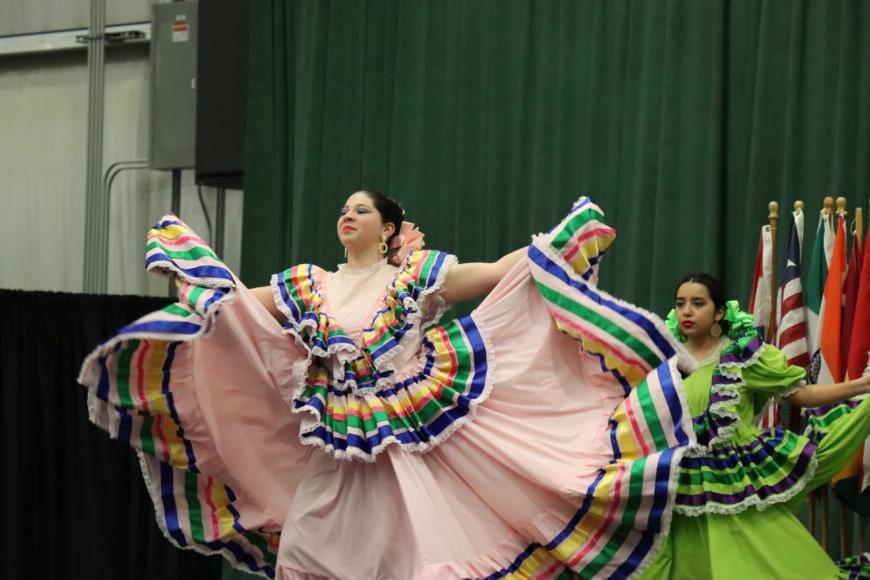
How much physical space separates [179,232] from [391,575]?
114 centimetres

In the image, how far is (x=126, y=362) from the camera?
331 centimetres

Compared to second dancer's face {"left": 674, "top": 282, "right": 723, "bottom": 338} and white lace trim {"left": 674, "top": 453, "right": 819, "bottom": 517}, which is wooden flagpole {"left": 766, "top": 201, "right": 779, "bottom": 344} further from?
white lace trim {"left": 674, "top": 453, "right": 819, "bottom": 517}

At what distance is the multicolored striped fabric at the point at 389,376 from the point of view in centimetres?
342

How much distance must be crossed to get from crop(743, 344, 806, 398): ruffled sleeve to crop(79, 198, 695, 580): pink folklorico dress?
73 centimetres

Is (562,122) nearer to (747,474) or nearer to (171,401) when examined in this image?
(747,474)

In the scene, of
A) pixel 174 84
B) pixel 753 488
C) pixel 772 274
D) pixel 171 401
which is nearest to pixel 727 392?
pixel 753 488

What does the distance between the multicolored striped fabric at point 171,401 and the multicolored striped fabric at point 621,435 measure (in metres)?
0.87

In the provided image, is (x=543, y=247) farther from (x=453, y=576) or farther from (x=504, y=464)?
(x=453, y=576)

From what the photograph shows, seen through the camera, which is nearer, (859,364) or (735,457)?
(735,457)

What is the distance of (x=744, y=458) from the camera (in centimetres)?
389

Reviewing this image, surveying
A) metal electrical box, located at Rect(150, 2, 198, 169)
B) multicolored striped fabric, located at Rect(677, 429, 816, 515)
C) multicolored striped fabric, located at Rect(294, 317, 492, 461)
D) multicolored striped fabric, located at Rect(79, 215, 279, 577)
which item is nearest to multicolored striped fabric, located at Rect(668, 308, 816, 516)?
multicolored striped fabric, located at Rect(677, 429, 816, 515)

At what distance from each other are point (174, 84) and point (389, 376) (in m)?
4.26

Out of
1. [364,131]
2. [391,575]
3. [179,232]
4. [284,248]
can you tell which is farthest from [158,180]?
[391,575]

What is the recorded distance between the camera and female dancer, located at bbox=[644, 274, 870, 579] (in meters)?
3.78
